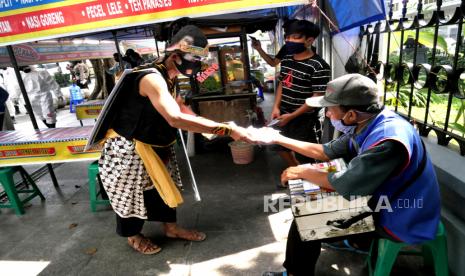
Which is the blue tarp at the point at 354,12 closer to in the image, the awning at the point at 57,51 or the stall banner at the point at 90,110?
the stall banner at the point at 90,110

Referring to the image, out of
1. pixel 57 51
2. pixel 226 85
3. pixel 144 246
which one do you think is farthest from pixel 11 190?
pixel 57 51

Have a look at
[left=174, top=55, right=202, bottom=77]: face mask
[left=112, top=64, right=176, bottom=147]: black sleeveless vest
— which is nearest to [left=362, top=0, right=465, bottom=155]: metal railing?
[left=174, top=55, right=202, bottom=77]: face mask

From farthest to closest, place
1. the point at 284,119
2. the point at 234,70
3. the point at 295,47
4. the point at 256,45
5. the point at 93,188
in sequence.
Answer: the point at 234,70 → the point at 256,45 → the point at 93,188 → the point at 284,119 → the point at 295,47

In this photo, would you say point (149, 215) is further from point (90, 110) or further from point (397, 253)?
point (90, 110)

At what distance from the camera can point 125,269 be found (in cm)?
261

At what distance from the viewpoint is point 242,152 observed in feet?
14.9

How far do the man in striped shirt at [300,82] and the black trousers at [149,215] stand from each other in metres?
1.52

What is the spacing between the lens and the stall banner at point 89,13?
2.51 meters

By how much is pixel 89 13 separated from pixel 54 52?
7.00 metres

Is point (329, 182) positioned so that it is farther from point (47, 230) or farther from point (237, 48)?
point (237, 48)

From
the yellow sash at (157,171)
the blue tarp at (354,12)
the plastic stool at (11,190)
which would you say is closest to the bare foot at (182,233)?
the yellow sash at (157,171)

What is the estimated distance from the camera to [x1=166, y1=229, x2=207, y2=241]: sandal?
2879 mm

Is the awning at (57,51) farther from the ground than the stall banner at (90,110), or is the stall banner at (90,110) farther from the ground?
the awning at (57,51)

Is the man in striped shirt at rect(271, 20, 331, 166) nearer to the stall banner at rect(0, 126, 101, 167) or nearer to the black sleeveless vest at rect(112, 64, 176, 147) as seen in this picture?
the black sleeveless vest at rect(112, 64, 176, 147)
